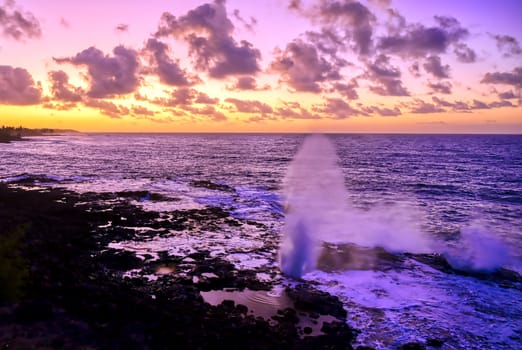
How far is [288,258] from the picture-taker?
18.6m

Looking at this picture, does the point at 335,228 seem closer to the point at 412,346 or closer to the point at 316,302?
the point at 316,302

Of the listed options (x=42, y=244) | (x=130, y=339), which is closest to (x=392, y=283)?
(x=130, y=339)

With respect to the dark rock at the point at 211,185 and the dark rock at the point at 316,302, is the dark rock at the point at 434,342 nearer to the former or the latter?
the dark rock at the point at 316,302

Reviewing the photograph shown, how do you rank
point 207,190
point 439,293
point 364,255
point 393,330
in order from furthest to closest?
point 207,190, point 364,255, point 439,293, point 393,330

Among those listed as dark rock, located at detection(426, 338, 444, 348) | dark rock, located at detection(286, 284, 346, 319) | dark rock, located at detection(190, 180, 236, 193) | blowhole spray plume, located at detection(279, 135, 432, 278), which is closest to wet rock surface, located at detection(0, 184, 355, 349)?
dark rock, located at detection(286, 284, 346, 319)

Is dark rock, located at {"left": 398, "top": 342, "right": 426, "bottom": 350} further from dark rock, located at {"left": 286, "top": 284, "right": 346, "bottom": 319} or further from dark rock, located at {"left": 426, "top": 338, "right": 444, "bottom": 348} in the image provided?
dark rock, located at {"left": 286, "top": 284, "right": 346, "bottom": 319}

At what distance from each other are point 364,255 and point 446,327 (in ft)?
26.8

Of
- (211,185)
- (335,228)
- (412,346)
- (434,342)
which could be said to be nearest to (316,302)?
(412,346)

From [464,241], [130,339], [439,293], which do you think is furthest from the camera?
[464,241]

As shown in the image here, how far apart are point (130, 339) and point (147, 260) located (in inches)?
309

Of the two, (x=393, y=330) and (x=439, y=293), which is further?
(x=439, y=293)

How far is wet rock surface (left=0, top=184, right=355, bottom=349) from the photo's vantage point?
429 inches

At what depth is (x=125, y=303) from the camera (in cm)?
1317

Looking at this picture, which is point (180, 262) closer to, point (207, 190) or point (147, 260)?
point (147, 260)
